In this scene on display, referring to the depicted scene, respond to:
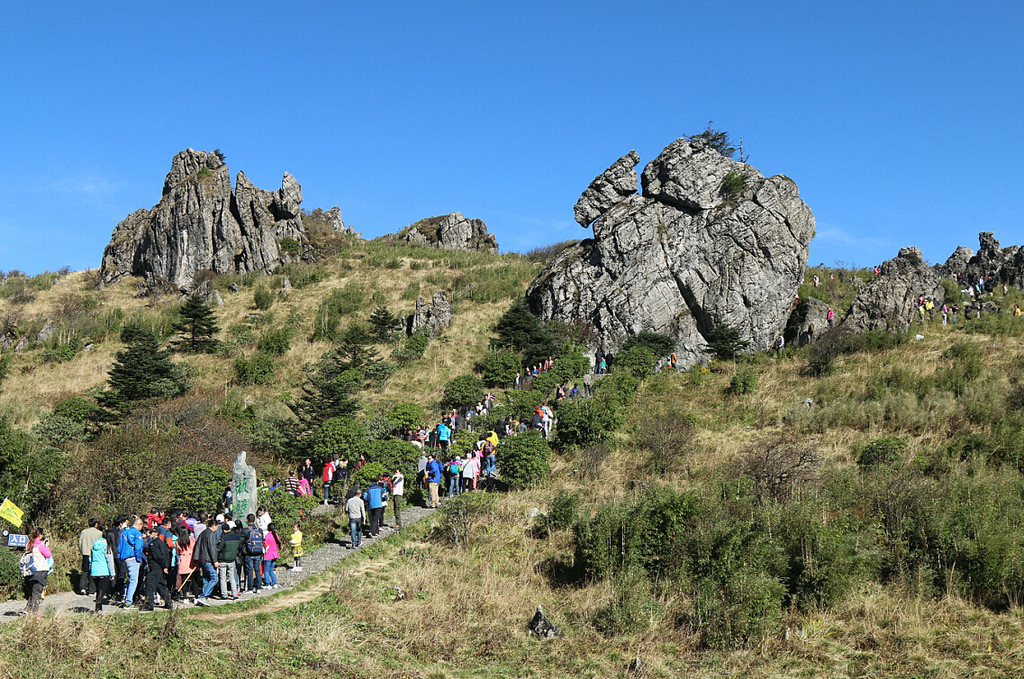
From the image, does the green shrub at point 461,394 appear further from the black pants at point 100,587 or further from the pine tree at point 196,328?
the black pants at point 100,587

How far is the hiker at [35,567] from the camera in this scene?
984 cm

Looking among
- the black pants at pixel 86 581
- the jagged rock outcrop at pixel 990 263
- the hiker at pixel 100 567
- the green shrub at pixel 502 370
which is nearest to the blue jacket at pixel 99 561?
the hiker at pixel 100 567

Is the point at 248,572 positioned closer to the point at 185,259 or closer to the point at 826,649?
the point at 826,649

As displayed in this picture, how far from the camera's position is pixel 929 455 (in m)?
17.8

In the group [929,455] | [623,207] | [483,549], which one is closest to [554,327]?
[623,207]

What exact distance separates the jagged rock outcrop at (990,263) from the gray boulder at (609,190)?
2399 centimetres

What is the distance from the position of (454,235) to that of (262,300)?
74.8ft

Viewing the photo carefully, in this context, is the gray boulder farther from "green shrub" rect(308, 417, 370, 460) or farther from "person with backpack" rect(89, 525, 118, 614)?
"person with backpack" rect(89, 525, 118, 614)

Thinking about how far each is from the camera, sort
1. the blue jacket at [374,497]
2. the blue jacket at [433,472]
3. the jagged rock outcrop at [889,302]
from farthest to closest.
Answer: the jagged rock outcrop at [889,302] → the blue jacket at [433,472] → the blue jacket at [374,497]

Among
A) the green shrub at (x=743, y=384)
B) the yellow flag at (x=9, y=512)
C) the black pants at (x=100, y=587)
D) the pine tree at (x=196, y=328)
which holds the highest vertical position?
the pine tree at (x=196, y=328)

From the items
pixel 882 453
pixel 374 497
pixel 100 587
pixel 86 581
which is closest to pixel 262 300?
pixel 374 497

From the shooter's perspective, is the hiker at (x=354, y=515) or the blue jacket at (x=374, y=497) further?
the blue jacket at (x=374, y=497)

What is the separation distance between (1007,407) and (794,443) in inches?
234

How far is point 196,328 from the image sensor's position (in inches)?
1483
